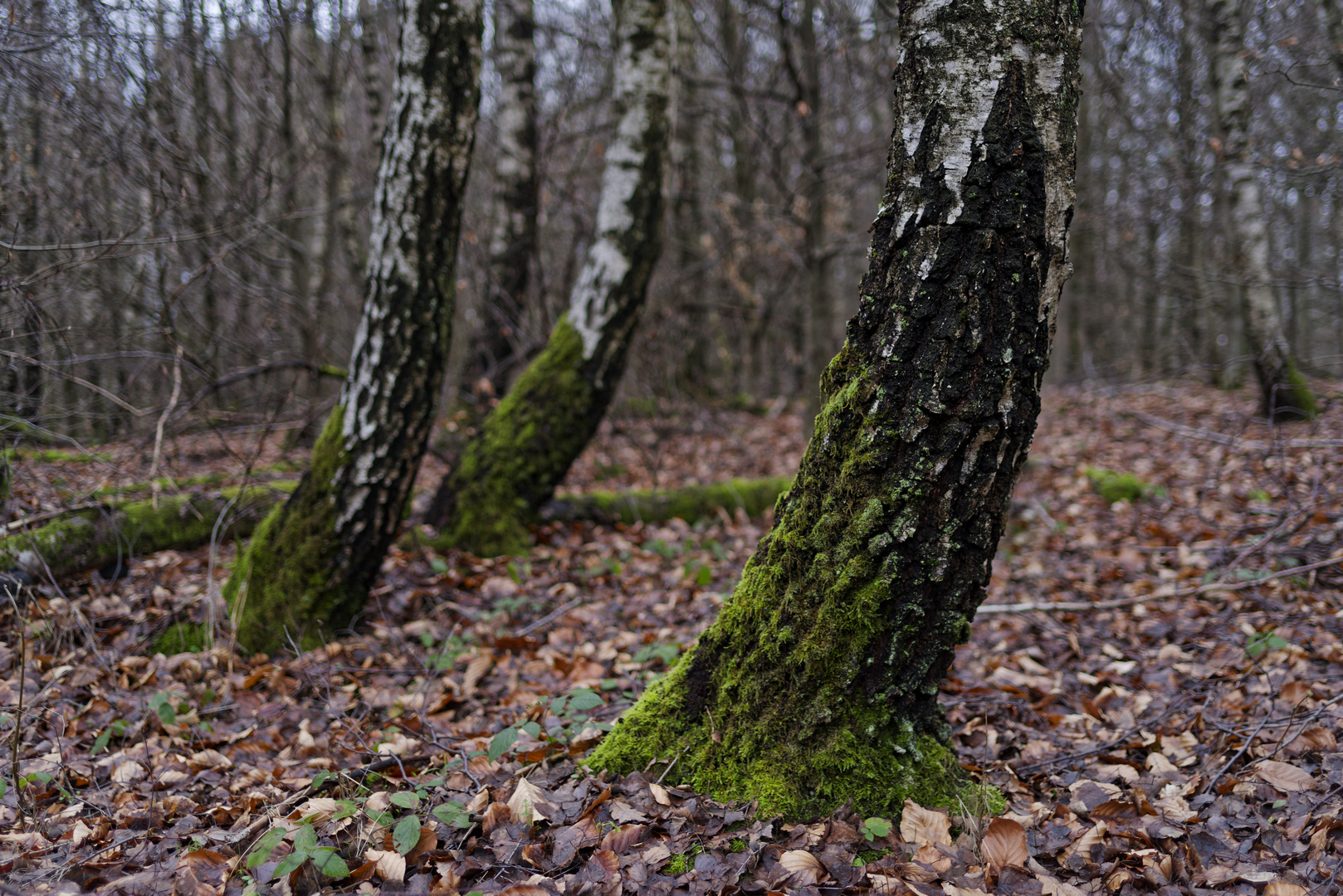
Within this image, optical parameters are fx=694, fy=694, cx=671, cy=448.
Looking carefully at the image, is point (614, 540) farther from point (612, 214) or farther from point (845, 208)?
point (845, 208)

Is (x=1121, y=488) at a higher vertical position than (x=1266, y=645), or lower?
higher

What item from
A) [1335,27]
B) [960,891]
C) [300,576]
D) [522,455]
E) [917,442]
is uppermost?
[1335,27]

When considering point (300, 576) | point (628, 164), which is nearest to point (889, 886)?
point (300, 576)

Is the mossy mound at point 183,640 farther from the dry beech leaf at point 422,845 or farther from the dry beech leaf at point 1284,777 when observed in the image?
the dry beech leaf at point 1284,777

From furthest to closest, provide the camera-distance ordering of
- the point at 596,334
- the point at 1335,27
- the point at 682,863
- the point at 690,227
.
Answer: the point at 690,227 → the point at 1335,27 → the point at 596,334 → the point at 682,863

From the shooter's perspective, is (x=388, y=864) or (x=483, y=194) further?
(x=483, y=194)

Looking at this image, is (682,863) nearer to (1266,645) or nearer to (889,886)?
(889,886)

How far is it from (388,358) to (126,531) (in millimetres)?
2212

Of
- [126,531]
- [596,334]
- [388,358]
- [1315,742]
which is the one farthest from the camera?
[596,334]

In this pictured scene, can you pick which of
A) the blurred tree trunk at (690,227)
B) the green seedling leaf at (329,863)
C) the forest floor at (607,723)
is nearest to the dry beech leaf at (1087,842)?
Answer: the forest floor at (607,723)

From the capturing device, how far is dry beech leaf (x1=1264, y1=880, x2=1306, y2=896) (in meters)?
1.64

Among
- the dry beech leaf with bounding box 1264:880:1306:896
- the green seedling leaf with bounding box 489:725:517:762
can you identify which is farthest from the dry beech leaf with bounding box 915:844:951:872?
the green seedling leaf with bounding box 489:725:517:762

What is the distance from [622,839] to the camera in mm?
1933

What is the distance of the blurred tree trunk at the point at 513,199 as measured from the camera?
688 centimetres
